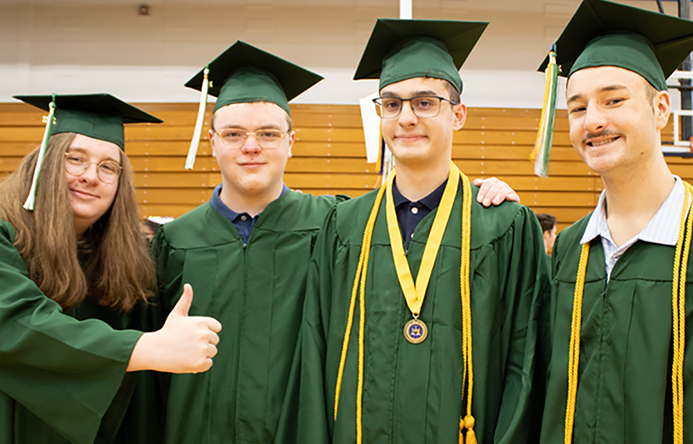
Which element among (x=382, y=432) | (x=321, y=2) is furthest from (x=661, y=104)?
(x=321, y=2)

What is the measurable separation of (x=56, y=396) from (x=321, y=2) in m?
7.26

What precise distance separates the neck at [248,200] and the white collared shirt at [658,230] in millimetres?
1321

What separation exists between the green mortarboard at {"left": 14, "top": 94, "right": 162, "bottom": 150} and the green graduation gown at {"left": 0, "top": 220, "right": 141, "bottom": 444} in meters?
0.58

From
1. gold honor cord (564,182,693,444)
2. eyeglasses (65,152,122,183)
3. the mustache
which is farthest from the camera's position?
eyeglasses (65,152,122,183)

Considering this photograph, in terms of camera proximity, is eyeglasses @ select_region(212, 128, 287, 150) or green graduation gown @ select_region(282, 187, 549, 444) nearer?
green graduation gown @ select_region(282, 187, 549, 444)

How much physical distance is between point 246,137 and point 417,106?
0.78 metres

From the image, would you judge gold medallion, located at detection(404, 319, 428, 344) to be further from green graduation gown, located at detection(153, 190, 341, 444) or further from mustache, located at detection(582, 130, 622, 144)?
mustache, located at detection(582, 130, 622, 144)

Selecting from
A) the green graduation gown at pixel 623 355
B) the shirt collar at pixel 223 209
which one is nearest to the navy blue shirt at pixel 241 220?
the shirt collar at pixel 223 209

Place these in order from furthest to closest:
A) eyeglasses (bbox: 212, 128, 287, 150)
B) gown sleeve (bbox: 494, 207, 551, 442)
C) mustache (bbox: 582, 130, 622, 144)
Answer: eyeglasses (bbox: 212, 128, 287, 150) → gown sleeve (bbox: 494, 207, 551, 442) → mustache (bbox: 582, 130, 622, 144)

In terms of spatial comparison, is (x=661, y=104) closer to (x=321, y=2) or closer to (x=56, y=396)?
(x=56, y=396)

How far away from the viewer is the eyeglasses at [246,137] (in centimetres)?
232

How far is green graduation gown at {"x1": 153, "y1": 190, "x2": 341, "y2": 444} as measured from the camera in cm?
218

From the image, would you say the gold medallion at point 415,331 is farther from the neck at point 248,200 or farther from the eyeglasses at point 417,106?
the neck at point 248,200

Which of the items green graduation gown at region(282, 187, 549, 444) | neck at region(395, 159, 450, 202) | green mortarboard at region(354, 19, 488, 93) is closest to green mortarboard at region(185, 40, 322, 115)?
A: green mortarboard at region(354, 19, 488, 93)
